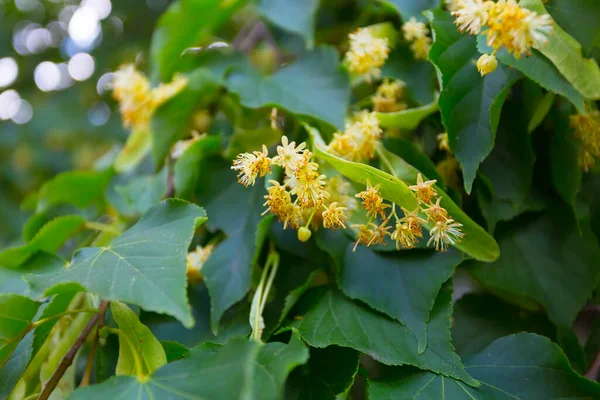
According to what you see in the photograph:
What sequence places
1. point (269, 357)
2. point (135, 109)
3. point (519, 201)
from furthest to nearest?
1. point (135, 109)
2. point (519, 201)
3. point (269, 357)

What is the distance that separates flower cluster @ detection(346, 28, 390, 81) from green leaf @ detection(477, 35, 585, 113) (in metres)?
0.14

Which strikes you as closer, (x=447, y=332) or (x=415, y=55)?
(x=447, y=332)

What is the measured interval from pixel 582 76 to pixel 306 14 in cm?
39

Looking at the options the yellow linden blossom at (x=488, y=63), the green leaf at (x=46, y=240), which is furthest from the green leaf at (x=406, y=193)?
the green leaf at (x=46, y=240)

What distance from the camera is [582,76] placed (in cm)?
43

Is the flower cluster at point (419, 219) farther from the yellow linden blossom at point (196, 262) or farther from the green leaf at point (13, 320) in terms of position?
the green leaf at point (13, 320)

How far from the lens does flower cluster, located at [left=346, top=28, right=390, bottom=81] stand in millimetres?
561

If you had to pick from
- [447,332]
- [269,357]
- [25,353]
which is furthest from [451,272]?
[25,353]

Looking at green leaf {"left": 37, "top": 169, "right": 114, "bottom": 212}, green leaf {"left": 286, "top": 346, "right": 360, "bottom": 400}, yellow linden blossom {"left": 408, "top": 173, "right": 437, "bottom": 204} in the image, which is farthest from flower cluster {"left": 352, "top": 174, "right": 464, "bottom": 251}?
green leaf {"left": 37, "top": 169, "right": 114, "bottom": 212}

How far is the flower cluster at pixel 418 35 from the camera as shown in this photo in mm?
569

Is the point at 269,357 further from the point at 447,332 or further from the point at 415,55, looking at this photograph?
the point at 415,55

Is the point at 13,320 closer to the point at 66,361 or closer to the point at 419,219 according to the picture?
the point at 66,361

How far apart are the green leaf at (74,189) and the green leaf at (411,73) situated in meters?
0.47

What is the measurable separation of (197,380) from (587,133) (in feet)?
1.49
